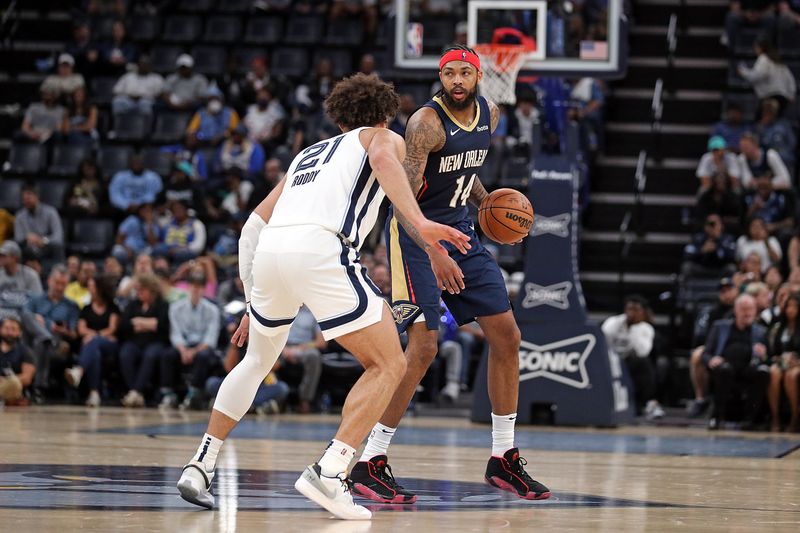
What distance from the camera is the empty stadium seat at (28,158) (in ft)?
58.4

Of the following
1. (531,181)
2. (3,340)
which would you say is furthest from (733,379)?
(3,340)

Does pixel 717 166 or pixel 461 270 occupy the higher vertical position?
pixel 717 166

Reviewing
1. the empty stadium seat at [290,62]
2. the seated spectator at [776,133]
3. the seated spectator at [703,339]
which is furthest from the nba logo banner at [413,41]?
the empty stadium seat at [290,62]

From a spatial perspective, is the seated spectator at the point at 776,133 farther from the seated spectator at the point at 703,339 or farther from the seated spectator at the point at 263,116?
the seated spectator at the point at 263,116

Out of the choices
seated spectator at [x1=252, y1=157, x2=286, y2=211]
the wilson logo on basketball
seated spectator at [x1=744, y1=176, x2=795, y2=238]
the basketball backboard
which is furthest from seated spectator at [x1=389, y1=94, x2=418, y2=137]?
the wilson logo on basketball

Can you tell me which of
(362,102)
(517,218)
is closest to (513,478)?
(517,218)

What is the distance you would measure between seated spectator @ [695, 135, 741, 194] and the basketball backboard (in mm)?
4060

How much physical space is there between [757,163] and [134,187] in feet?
25.2

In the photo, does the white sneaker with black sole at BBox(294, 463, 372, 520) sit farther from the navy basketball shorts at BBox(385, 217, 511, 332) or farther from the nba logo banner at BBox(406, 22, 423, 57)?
the nba logo banner at BBox(406, 22, 423, 57)

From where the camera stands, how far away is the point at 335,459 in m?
5.11

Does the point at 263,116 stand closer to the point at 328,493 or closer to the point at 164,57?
the point at 164,57

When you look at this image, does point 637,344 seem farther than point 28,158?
No

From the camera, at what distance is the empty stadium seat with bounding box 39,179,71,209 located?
1717 cm

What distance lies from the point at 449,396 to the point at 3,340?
4507 millimetres
